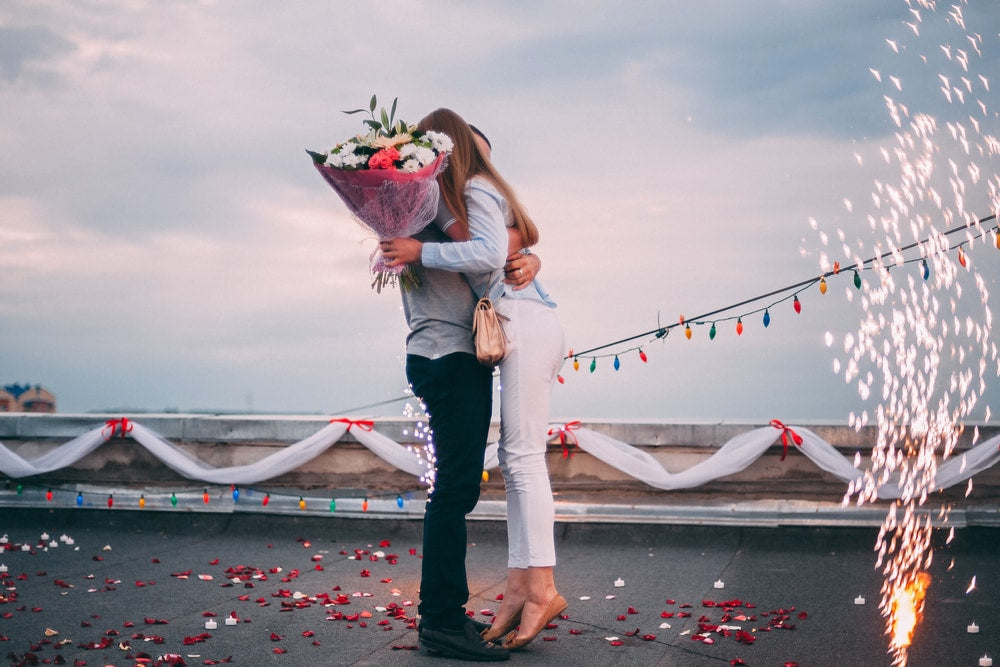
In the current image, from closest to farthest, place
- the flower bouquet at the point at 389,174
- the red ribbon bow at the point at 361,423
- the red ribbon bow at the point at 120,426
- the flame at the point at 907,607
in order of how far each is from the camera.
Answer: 1. the flower bouquet at the point at 389,174
2. the flame at the point at 907,607
3. the red ribbon bow at the point at 361,423
4. the red ribbon bow at the point at 120,426

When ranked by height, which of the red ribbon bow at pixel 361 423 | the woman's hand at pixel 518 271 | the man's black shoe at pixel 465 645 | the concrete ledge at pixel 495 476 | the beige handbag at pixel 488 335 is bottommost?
the man's black shoe at pixel 465 645

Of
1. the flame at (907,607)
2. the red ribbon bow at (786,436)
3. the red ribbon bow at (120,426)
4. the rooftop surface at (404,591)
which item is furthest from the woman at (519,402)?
the red ribbon bow at (120,426)

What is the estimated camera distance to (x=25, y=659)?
10.7 feet

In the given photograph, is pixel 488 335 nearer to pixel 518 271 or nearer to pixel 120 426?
pixel 518 271

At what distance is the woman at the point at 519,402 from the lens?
327 centimetres

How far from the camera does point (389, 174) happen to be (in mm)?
3062

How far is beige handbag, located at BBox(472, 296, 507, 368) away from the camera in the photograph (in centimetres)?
311

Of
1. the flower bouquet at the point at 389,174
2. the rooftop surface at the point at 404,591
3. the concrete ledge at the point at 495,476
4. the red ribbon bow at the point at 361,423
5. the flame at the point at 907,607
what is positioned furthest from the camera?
the red ribbon bow at the point at 361,423

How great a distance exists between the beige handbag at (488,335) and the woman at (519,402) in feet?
0.30

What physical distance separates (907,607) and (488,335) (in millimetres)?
2350

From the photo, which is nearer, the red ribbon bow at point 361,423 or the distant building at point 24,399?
the red ribbon bow at point 361,423

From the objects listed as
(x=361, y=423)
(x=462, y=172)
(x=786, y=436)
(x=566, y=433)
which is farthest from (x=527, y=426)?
(x=361, y=423)

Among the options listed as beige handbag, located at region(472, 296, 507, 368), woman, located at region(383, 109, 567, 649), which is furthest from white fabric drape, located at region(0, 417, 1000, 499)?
beige handbag, located at region(472, 296, 507, 368)

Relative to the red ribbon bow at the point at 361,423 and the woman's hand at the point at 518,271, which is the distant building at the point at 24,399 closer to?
the red ribbon bow at the point at 361,423
